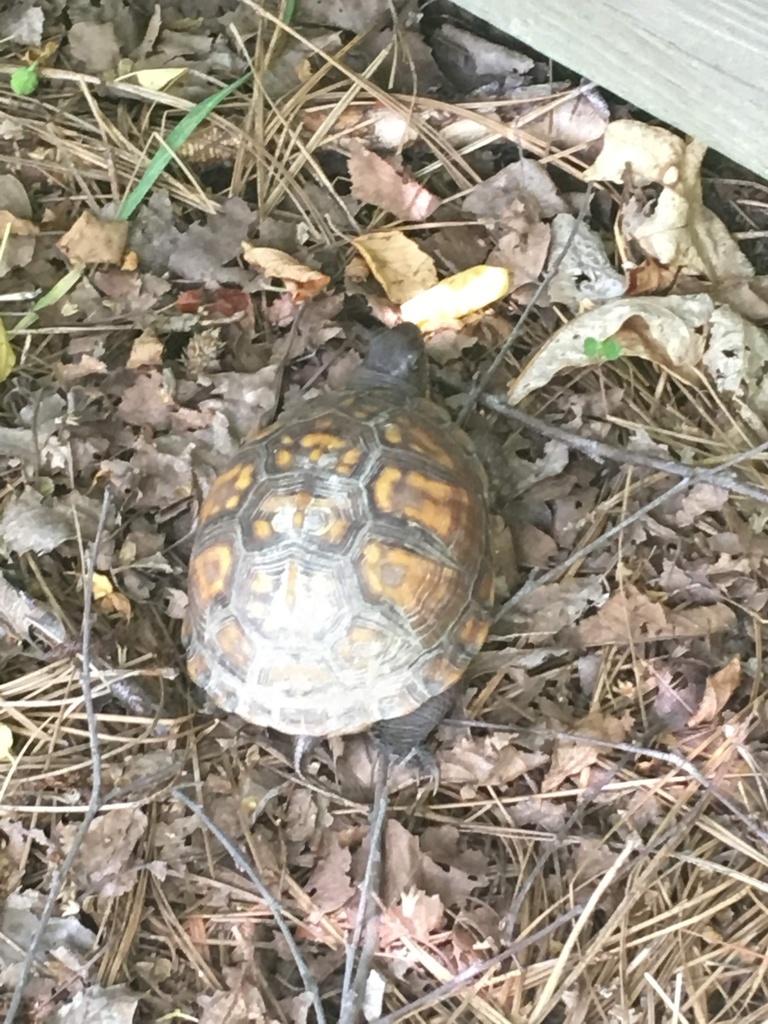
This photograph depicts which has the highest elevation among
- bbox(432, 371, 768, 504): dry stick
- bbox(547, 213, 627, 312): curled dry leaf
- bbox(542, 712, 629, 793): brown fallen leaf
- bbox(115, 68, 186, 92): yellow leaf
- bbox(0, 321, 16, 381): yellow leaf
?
bbox(115, 68, 186, 92): yellow leaf

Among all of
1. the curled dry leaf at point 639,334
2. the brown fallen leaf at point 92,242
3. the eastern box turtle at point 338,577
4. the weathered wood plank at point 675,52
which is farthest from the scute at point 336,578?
the weathered wood plank at point 675,52

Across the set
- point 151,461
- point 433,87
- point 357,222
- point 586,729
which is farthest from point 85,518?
point 433,87

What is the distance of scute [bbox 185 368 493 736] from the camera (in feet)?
5.87

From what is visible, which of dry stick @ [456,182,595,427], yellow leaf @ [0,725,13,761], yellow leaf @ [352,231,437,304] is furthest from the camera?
yellow leaf @ [352,231,437,304]

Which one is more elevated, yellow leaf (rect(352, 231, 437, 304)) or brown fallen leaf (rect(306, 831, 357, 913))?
yellow leaf (rect(352, 231, 437, 304))

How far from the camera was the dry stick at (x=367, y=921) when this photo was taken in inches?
66.3

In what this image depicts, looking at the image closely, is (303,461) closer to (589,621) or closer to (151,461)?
(151,461)

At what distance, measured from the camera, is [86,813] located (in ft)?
5.97

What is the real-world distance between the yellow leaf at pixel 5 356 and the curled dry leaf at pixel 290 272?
0.58 m

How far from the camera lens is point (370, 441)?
1891 millimetres

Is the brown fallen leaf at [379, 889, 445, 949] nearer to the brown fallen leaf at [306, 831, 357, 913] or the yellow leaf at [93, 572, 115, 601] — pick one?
the brown fallen leaf at [306, 831, 357, 913]

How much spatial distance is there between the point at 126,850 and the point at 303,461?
82 cm

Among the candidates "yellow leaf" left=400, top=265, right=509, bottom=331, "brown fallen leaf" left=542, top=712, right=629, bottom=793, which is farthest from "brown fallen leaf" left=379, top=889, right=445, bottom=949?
"yellow leaf" left=400, top=265, right=509, bottom=331

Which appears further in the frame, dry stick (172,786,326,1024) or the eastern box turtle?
the eastern box turtle
